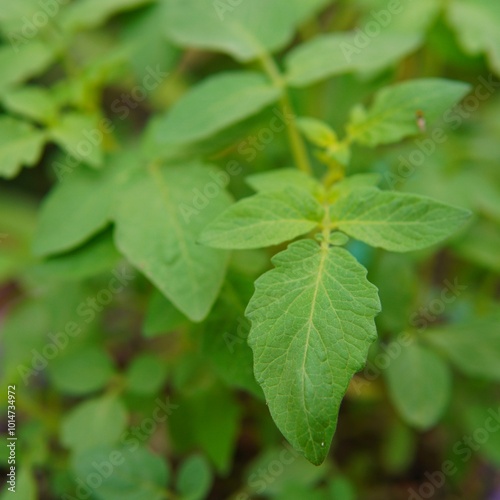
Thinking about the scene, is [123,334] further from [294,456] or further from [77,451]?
[294,456]

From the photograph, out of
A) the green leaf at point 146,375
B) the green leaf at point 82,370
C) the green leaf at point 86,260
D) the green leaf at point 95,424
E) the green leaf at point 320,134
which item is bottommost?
the green leaf at point 95,424

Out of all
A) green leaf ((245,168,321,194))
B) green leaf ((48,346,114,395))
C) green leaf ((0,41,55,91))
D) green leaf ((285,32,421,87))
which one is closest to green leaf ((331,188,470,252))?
green leaf ((245,168,321,194))

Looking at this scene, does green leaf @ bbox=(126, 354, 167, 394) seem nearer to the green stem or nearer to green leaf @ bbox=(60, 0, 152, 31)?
the green stem
